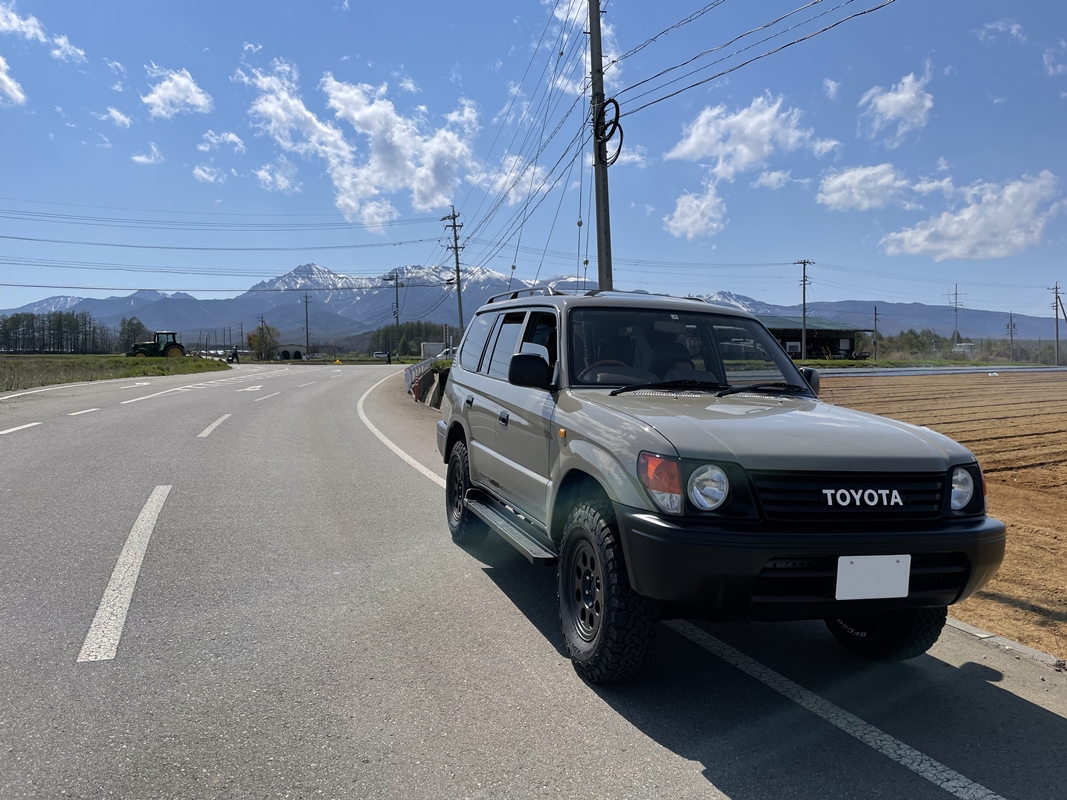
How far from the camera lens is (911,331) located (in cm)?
10856

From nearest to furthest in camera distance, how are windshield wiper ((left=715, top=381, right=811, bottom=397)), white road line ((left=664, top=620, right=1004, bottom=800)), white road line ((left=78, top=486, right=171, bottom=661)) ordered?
white road line ((left=664, top=620, right=1004, bottom=800))
white road line ((left=78, top=486, right=171, bottom=661))
windshield wiper ((left=715, top=381, right=811, bottom=397))

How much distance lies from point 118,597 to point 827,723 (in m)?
3.99

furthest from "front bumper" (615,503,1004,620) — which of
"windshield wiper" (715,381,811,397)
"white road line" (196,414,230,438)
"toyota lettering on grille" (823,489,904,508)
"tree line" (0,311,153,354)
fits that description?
"tree line" (0,311,153,354)

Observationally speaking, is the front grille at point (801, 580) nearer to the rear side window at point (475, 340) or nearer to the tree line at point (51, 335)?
the rear side window at point (475, 340)

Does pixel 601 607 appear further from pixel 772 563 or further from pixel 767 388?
pixel 767 388

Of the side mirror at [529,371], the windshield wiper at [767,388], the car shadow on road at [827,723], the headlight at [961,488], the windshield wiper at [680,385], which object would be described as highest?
the side mirror at [529,371]

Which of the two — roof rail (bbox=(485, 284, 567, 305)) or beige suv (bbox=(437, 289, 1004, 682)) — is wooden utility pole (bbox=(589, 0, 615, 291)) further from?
beige suv (bbox=(437, 289, 1004, 682))

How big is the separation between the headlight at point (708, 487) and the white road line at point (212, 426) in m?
10.5

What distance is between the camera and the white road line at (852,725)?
273cm

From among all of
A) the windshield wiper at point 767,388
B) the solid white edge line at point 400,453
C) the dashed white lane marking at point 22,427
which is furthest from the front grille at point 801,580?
the dashed white lane marking at point 22,427

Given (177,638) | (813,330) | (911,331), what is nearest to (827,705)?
(177,638)

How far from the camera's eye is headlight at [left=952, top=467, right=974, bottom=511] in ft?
10.9

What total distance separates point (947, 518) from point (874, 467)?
47 cm

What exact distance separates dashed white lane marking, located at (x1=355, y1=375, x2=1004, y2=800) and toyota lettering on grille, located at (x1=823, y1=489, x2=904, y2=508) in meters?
0.95
